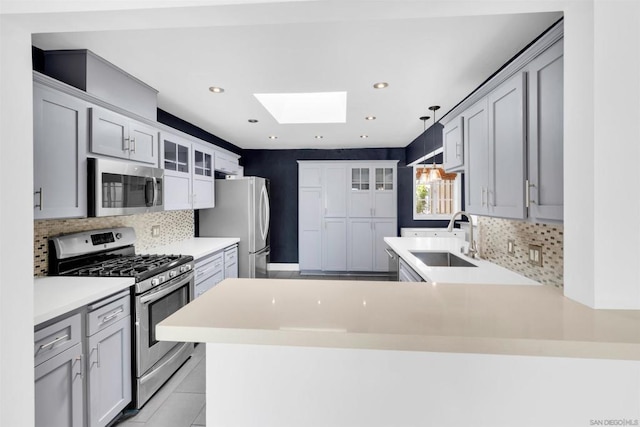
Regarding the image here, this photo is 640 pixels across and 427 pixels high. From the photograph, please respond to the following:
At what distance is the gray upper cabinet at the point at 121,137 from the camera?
2092 millimetres

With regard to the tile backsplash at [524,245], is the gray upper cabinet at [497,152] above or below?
above

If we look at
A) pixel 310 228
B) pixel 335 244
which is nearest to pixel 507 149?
pixel 335 244

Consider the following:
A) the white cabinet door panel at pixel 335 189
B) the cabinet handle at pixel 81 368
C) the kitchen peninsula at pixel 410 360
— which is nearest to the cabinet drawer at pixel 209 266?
the cabinet handle at pixel 81 368

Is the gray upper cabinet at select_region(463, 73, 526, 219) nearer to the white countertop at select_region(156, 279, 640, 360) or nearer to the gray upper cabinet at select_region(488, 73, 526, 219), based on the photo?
the gray upper cabinet at select_region(488, 73, 526, 219)

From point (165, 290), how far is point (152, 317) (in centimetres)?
22

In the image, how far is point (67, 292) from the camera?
Answer: 173 centimetres

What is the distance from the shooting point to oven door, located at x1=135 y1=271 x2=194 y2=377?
2.10 metres

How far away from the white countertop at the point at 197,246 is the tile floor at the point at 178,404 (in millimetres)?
1038

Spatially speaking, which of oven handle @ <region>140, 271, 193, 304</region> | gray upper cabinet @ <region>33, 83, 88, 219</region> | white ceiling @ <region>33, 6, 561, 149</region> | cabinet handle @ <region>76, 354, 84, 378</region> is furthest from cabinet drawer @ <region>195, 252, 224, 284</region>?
white ceiling @ <region>33, 6, 561, 149</region>

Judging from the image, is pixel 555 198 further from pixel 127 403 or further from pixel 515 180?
pixel 127 403

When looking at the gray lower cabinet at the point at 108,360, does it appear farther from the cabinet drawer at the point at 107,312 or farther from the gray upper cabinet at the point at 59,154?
the gray upper cabinet at the point at 59,154

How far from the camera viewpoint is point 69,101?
1.89m

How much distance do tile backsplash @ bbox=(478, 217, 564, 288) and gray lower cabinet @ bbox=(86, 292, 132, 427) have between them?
2585 millimetres

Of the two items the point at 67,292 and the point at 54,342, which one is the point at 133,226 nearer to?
the point at 67,292
